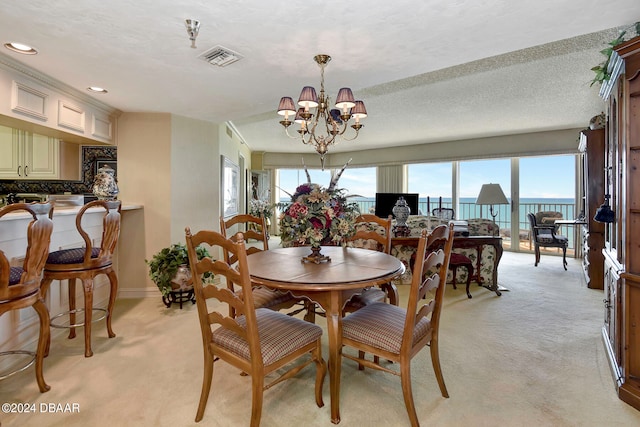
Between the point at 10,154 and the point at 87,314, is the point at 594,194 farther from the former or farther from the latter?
the point at 10,154

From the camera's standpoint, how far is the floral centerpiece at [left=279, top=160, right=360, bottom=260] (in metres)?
1.91

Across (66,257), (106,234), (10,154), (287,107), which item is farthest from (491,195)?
(10,154)

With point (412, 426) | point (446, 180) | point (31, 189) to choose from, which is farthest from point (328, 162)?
point (412, 426)

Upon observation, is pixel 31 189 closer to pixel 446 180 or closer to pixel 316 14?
pixel 316 14

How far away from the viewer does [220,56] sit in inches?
87.8

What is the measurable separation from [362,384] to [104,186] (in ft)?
9.62

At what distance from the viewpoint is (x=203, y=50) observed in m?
2.15

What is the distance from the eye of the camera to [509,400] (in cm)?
178

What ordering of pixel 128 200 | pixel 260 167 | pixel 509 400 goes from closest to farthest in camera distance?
1. pixel 509 400
2. pixel 128 200
3. pixel 260 167

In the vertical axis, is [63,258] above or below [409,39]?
below

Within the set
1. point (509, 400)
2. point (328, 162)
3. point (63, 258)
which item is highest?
point (328, 162)

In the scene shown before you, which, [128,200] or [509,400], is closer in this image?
[509,400]

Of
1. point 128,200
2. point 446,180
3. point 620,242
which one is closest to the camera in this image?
point 620,242

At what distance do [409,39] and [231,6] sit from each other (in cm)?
108
